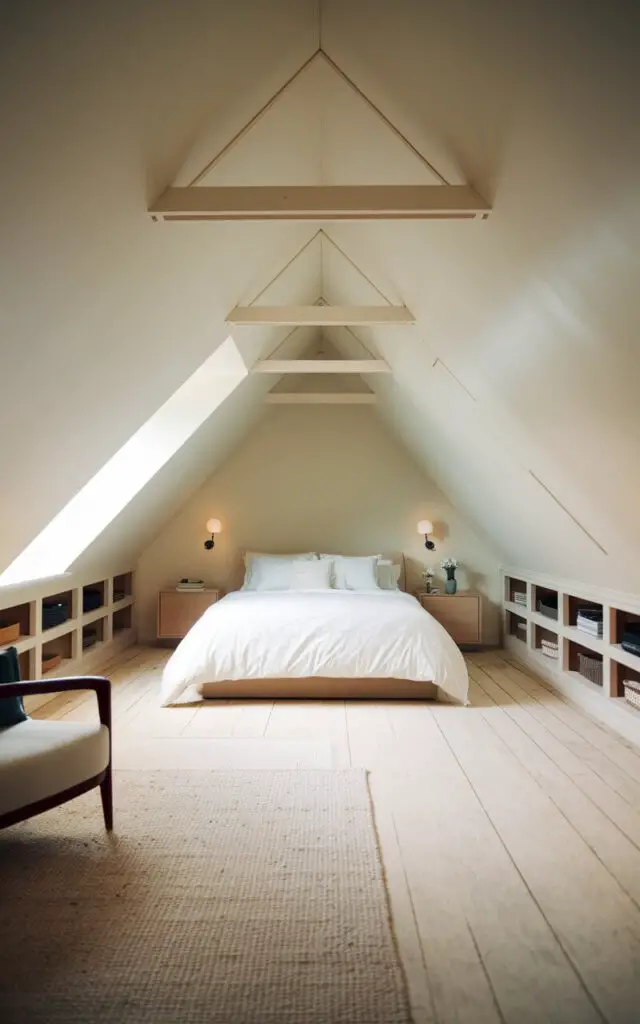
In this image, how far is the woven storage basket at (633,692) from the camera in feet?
11.3

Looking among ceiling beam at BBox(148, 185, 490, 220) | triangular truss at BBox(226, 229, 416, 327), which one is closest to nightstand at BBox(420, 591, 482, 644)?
triangular truss at BBox(226, 229, 416, 327)

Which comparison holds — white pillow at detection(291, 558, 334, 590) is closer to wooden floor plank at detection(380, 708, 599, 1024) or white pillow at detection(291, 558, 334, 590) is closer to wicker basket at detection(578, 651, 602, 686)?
→ wicker basket at detection(578, 651, 602, 686)

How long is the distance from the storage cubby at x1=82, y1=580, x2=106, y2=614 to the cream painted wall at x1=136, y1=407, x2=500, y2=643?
0.79 metres

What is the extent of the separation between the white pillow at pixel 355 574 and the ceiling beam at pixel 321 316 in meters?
2.50

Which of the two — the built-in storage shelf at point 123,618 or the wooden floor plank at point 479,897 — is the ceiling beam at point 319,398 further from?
the wooden floor plank at point 479,897

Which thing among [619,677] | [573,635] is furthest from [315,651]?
[619,677]

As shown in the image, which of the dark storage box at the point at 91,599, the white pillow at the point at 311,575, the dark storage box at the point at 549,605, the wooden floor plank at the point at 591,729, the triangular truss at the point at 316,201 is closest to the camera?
the triangular truss at the point at 316,201

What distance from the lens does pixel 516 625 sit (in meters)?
5.77

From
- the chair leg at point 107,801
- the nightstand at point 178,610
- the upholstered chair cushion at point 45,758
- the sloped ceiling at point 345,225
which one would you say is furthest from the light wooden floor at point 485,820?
the nightstand at point 178,610

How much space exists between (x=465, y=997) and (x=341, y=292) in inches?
161

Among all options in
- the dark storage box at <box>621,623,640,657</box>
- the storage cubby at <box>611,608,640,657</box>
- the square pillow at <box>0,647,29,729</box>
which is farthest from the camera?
the storage cubby at <box>611,608,640,657</box>

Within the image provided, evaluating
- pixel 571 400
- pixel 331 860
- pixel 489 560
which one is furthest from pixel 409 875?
pixel 489 560

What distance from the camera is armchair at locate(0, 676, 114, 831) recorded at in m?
2.08

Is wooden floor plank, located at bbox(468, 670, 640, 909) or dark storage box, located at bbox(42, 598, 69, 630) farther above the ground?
dark storage box, located at bbox(42, 598, 69, 630)
